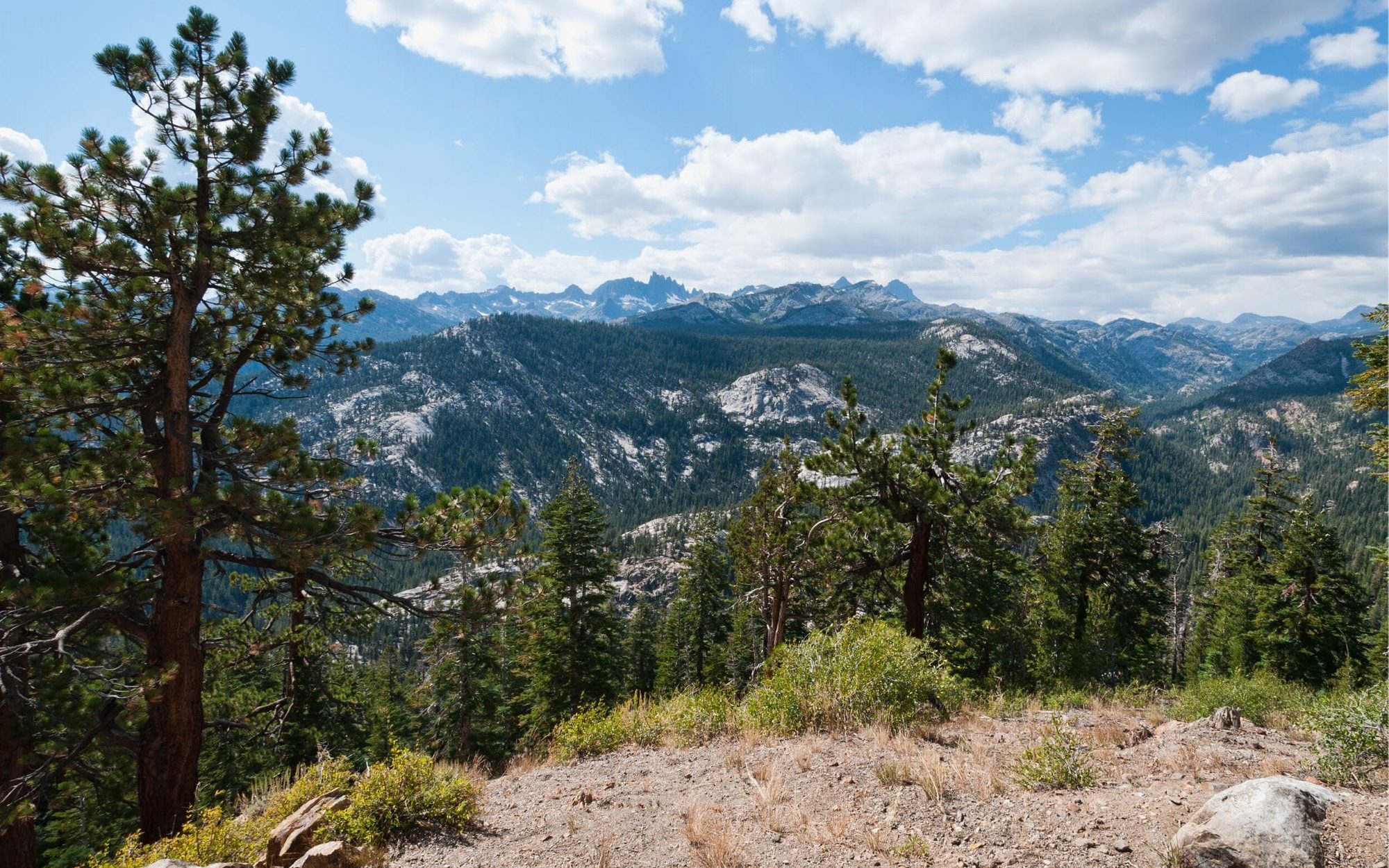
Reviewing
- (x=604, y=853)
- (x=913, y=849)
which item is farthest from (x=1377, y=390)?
(x=604, y=853)

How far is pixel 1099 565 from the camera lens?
22.8 m

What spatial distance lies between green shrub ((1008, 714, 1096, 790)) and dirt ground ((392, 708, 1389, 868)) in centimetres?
12

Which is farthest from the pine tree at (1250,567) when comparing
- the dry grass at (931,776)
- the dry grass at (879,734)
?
the dry grass at (931,776)

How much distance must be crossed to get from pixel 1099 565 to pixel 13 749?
28.4 m

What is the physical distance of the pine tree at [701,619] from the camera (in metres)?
32.2

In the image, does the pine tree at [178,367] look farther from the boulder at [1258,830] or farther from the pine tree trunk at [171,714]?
the boulder at [1258,830]

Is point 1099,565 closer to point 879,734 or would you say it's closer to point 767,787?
point 879,734

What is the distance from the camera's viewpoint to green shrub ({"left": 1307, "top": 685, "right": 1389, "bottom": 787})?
490cm

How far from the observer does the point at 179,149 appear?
675cm

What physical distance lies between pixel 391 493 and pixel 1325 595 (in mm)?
215853

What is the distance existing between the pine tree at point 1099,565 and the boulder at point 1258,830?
19955 millimetres

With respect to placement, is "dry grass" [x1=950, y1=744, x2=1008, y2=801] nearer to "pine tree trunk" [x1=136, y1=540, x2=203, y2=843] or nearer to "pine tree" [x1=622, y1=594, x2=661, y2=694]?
"pine tree trunk" [x1=136, y1=540, x2=203, y2=843]

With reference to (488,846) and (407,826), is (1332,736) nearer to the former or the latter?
(488,846)

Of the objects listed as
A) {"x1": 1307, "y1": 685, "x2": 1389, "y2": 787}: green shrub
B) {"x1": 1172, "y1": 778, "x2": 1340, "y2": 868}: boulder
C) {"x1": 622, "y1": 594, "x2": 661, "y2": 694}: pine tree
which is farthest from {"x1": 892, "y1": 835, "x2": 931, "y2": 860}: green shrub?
{"x1": 622, "y1": 594, "x2": 661, "y2": 694}: pine tree
